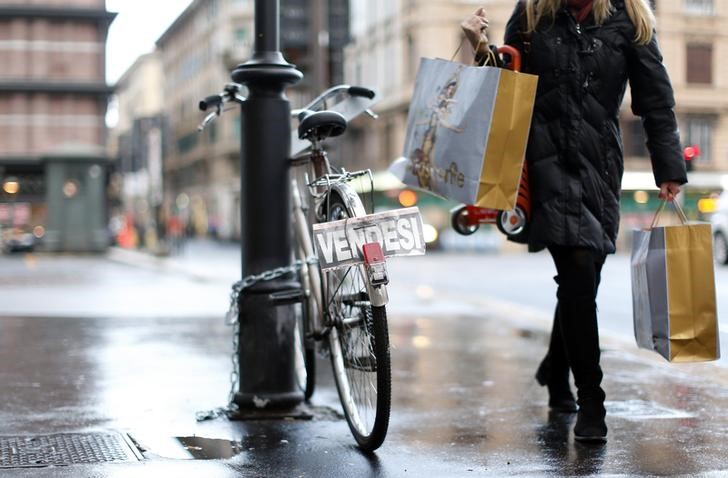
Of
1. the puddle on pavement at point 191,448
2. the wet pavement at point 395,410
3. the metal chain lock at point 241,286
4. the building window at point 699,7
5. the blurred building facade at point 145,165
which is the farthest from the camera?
the building window at point 699,7

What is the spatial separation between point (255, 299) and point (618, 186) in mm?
1813

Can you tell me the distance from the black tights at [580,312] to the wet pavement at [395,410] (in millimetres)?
291

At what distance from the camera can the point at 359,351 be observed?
4.71m

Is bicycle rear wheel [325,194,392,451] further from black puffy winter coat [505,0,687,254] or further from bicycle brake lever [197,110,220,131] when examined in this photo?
→ bicycle brake lever [197,110,220,131]

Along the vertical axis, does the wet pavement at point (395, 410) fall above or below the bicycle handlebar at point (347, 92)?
below

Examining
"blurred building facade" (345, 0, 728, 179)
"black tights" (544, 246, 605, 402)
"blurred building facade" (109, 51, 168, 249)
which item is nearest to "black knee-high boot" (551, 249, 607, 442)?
"black tights" (544, 246, 605, 402)

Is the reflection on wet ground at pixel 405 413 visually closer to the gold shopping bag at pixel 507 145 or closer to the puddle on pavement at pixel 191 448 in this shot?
the puddle on pavement at pixel 191 448

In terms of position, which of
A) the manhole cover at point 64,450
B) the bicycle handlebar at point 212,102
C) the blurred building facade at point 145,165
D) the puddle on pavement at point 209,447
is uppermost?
the blurred building facade at point 145,165

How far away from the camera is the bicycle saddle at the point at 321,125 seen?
5.03 meters

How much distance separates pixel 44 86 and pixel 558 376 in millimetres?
42470

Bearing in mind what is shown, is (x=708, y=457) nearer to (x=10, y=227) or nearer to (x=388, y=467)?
(x=388, y=467)

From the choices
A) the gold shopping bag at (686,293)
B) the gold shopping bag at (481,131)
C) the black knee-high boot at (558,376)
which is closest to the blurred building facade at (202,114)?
the black knee-high boot at (558,376)

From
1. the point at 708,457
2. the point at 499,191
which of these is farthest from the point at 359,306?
the point at 708,457

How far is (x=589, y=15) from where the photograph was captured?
15.8 ft
